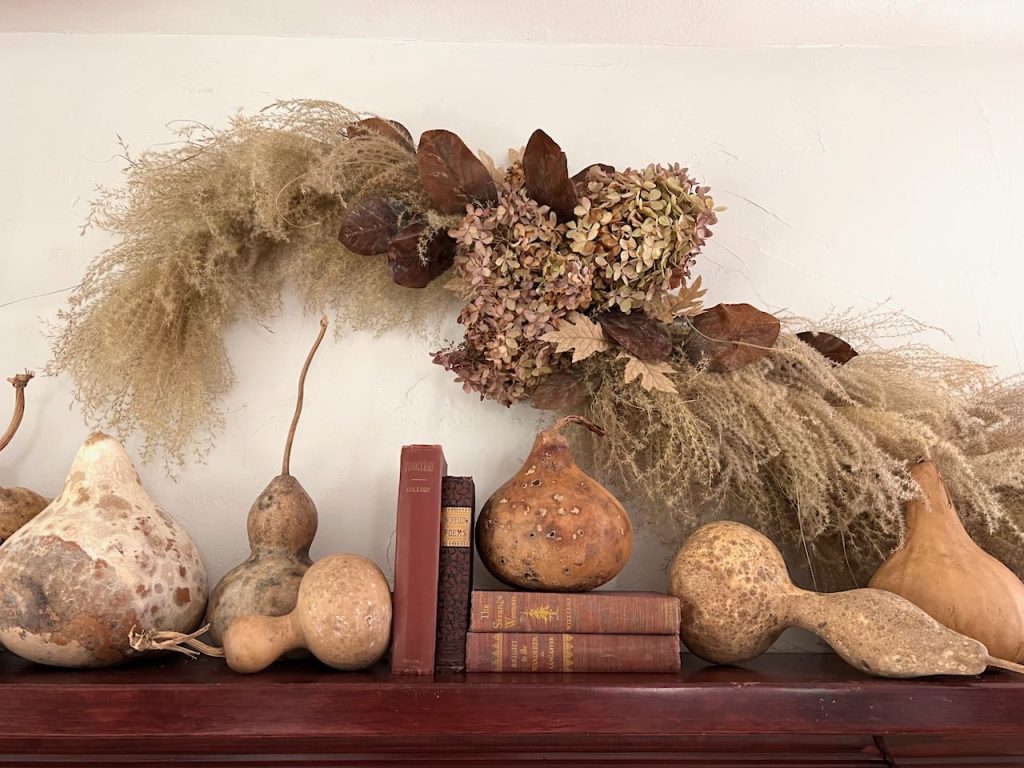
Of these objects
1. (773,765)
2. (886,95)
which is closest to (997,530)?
(773,765)

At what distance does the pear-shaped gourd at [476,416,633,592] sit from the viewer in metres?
0.98

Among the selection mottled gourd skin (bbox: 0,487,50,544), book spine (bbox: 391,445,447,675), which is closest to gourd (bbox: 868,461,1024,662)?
book spine (bbox: 391,445,447,675)

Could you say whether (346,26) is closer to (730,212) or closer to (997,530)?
(730,212)

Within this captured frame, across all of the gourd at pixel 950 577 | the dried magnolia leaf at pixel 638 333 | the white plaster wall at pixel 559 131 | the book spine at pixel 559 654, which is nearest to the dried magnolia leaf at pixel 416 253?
the white plaster wall at pixel 559 131


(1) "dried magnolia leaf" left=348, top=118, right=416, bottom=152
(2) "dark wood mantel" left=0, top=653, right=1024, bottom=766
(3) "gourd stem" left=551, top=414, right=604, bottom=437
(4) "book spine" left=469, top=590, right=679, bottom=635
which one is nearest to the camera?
(2) "dark wood mantel" left=0, top=653, right=1024, bottom=766

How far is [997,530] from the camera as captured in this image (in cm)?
111

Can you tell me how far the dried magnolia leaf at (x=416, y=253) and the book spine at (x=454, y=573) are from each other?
297mm

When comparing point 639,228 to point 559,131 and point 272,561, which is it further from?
point 272,561

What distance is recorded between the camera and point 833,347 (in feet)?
3.79

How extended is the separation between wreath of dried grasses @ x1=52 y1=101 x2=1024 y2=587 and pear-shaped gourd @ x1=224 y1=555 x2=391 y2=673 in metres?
0.34

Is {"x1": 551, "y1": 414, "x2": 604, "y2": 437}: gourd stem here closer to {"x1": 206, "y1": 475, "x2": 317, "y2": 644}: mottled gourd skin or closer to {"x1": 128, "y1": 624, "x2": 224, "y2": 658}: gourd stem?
{"x1": 206, "y1": 475, "x2": 317, "y2": 644}: mottled gourd skin

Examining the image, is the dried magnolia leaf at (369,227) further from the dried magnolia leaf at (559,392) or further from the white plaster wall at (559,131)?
the dried magnolia leaf at (559,392)

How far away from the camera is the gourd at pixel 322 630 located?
3.02ft

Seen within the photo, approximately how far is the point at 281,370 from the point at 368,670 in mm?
459
